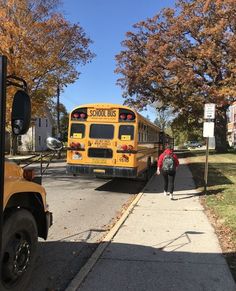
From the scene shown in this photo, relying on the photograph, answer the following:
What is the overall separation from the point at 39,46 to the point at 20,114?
73.3 feet

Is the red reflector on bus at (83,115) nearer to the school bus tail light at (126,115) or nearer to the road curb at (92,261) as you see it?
the school bus tail light at (126,115)

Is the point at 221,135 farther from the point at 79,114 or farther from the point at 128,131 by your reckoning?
the point at 79,114

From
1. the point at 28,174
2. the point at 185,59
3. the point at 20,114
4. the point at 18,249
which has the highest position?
the point at 185,59

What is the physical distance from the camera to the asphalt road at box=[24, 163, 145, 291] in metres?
5.75

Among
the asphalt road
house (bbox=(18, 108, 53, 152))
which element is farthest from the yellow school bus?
house (bbox=(18, 108, 53, 152))

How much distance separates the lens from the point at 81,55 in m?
28.7

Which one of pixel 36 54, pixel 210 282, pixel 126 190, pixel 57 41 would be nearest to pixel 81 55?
pixel 57 41

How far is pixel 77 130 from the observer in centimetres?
1444

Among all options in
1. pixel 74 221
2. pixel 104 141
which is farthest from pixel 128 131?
pixel 74 221

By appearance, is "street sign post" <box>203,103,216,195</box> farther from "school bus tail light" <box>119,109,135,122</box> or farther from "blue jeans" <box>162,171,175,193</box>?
"school bus tail light" <box>119,109,135,122</box>

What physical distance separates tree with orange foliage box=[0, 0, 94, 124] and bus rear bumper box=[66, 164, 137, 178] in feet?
36.5

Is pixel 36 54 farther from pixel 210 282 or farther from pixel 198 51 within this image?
pixel 210 282

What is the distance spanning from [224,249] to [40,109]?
2501cm

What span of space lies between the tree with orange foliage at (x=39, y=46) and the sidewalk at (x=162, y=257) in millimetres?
17215
